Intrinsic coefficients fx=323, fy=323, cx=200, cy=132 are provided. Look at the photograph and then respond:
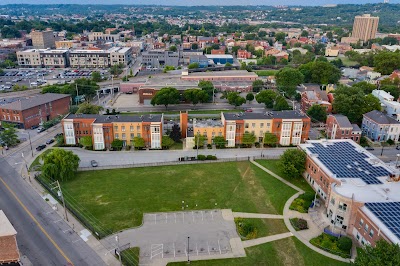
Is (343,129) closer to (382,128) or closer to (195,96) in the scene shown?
(382,128)

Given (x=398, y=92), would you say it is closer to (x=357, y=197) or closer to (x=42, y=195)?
(x=357, y=197)

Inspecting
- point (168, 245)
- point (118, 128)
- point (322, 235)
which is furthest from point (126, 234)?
point (118, 128)

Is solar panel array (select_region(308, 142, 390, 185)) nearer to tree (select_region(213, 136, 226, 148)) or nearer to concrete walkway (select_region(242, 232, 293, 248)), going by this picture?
concrete walkway (select_region(242, 232, 293, 248))

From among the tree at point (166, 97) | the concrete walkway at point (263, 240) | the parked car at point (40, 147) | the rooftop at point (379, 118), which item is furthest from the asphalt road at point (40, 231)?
the rooftop at point (379, 118)

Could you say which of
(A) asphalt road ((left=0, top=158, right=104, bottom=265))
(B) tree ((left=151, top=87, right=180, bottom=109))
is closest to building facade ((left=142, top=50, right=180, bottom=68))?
(B) tree ((left=151, top=87, right=180, bottom=109))

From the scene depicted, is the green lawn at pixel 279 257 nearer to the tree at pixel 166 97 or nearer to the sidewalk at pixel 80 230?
the sidewalk at pixel 80 230
